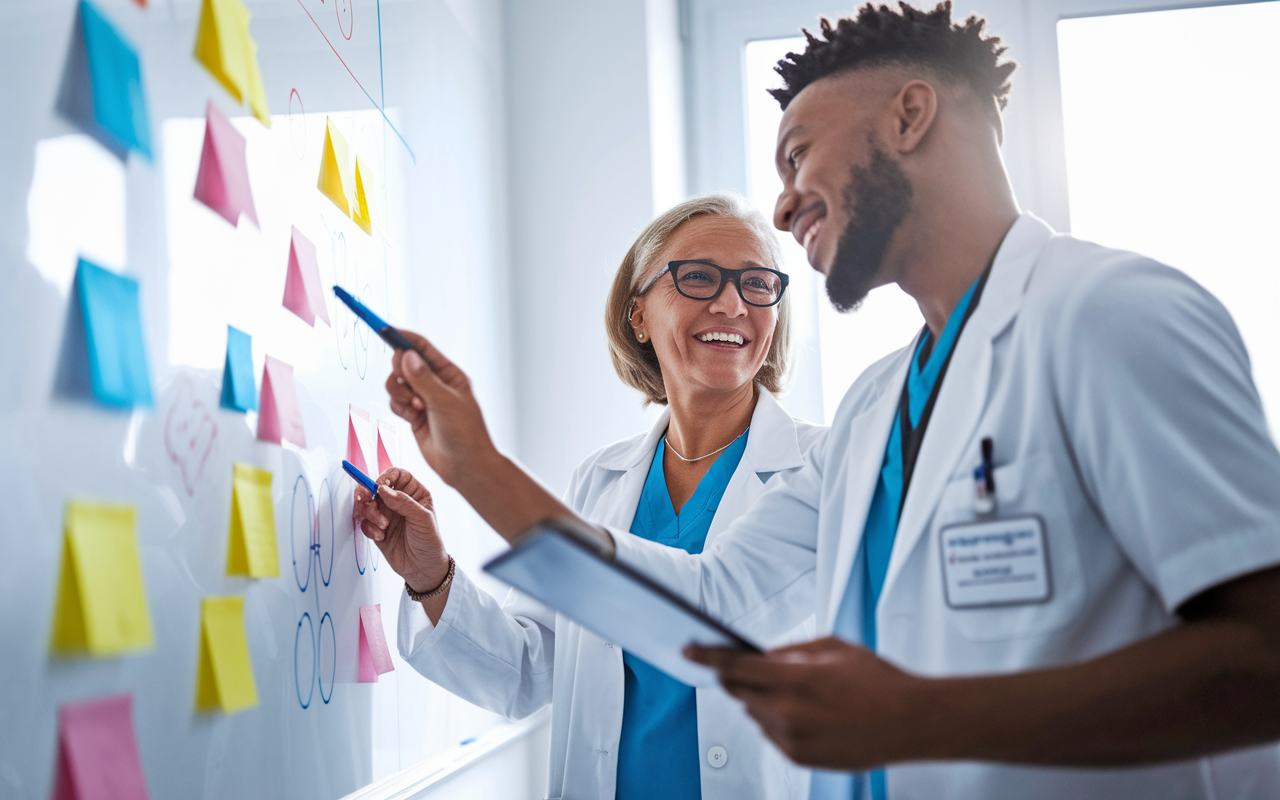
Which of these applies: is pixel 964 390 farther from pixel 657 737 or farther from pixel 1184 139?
pixel 1184 139

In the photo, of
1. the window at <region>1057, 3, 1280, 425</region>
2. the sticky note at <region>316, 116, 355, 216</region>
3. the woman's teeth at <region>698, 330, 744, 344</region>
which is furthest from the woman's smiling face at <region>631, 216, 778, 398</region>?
the window at <region>1057, 3, 1280, 425</region>

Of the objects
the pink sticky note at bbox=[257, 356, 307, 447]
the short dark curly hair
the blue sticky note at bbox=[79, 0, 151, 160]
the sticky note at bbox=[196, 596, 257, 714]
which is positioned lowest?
the sticky note at bbox=[196, 596, 257, 714]

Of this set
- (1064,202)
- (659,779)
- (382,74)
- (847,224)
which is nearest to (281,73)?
(382,74)

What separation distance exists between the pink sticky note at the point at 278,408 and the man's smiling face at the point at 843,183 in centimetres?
63

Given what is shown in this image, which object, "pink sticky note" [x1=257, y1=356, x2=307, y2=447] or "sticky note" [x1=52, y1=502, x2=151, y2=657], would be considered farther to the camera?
"pink sticky note" [x1=257, y1=356, x2=307, y2=447]

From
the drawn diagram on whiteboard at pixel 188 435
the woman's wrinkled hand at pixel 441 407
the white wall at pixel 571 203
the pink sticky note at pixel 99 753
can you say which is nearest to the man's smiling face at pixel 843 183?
the woman's wrinkled hand at pixel 441 407

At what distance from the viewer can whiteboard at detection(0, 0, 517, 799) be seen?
0.67 meters

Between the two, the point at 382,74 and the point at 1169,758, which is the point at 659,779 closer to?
the point at 1169,758

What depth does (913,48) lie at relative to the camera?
109 cm

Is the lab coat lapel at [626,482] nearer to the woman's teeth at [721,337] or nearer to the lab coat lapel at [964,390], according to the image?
the woman's teeth at [721,337]

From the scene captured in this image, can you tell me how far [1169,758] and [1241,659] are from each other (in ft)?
0.28

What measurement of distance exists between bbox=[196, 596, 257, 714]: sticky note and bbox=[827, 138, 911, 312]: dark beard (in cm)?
76

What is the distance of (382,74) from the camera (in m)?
1.45

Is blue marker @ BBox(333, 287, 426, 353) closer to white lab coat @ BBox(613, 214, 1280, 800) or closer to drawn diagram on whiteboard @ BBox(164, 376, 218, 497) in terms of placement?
drawn diagram on whiteboard @ BBox(164, 376, 218, 497)
